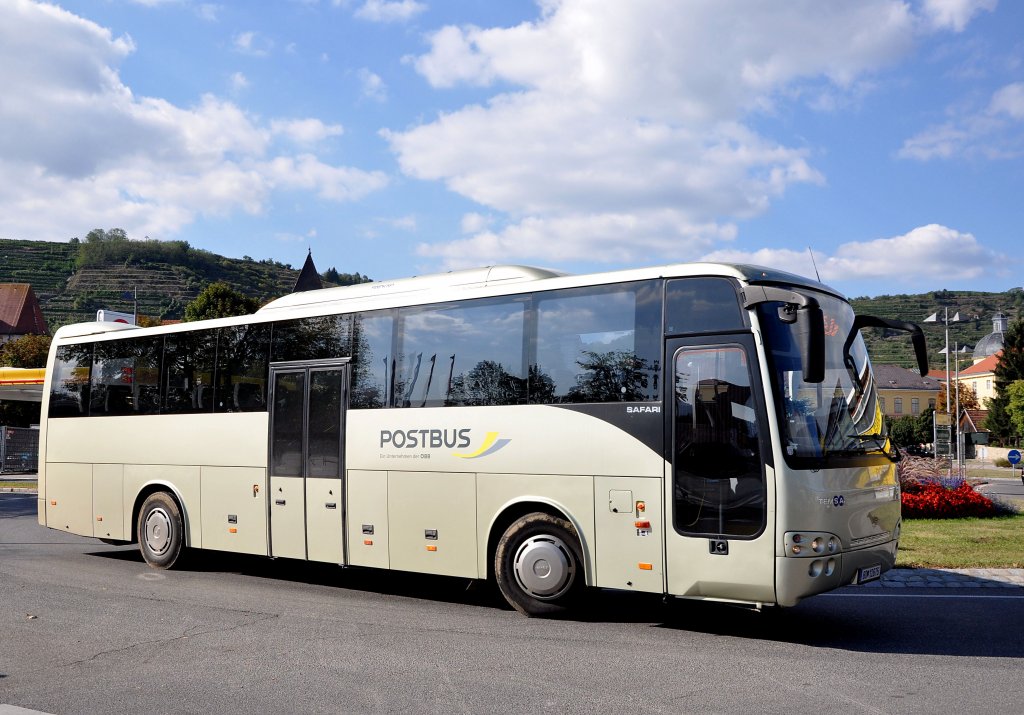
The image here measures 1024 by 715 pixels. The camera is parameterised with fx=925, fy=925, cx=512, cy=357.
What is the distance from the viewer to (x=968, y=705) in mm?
6066

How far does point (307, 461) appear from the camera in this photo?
11266mm

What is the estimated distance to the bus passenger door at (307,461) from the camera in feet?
36.1

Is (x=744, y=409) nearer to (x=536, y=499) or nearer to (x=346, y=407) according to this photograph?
(x=536, y=499)

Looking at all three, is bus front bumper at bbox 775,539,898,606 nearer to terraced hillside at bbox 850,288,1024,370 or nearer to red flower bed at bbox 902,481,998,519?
red flower bed at bbox 902,481,998,519

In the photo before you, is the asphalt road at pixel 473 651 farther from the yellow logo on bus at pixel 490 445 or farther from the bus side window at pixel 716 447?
the yellow logo on bus at pixel 490 445

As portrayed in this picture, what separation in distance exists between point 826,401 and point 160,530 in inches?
369

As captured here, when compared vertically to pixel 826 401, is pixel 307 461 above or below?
below

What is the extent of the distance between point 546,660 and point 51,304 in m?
140

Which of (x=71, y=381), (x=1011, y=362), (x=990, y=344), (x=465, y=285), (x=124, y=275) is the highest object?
(x=124, y=275)

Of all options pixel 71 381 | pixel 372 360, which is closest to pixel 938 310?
pixel 71 381

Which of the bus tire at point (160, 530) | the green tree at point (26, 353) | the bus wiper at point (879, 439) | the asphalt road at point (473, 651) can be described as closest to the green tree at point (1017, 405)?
the asphalt road at point (473, 651)

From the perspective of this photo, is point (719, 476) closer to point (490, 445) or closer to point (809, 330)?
point (809, 330)

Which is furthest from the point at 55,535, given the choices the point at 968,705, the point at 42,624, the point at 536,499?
the point at 968,705

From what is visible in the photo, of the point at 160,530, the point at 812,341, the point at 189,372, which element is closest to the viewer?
the point at 812,341
